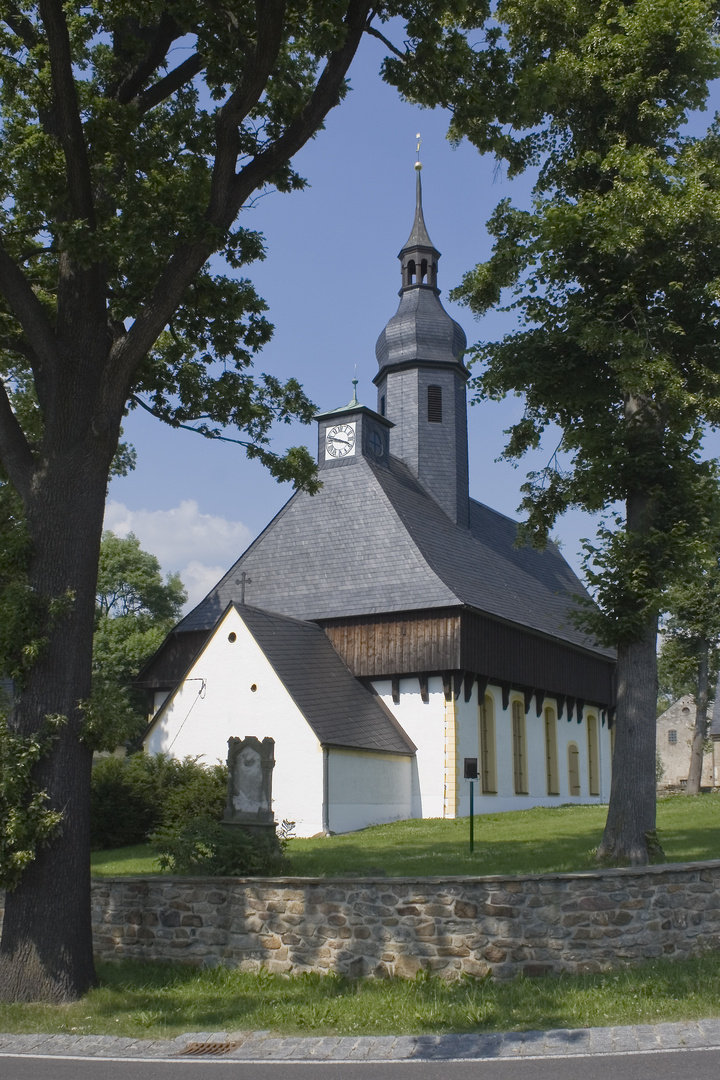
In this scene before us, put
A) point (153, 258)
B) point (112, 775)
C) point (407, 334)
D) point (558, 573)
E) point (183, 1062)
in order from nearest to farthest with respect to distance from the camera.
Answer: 1. point (183, 1062)
2. point (153, 258)
3. point (112, 775)
4. point (407, 334)
5. point (558, 573)

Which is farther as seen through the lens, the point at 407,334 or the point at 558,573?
the point at 558,573

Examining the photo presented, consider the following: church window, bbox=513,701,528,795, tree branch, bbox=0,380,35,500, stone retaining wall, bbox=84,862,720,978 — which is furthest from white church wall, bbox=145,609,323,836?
tree branch, bbox=0,380,35,500

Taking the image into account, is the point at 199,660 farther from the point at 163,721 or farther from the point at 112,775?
the point at 112,775

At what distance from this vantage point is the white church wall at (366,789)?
80.7 ft

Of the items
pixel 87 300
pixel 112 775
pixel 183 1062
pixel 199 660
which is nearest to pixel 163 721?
pixel 199 660

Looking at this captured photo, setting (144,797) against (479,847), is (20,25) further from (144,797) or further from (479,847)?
(144,797)

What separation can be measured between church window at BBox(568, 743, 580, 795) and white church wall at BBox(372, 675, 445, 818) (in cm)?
963

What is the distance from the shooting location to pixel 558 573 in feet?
142

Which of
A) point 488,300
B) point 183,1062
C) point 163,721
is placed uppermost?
point 488,300

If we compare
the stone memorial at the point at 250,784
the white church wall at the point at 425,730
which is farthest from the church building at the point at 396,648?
the stone memorial at the point at 250,784

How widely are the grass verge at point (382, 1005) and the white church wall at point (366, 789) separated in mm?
14671

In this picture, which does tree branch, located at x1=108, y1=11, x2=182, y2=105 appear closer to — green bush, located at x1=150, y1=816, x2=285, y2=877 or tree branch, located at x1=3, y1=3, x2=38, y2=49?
tree branch, located at x1=3, y1=3, x2=38, y2=49

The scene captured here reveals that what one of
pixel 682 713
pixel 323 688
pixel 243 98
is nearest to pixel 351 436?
pixel 323 688

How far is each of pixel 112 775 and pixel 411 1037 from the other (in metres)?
16.0
